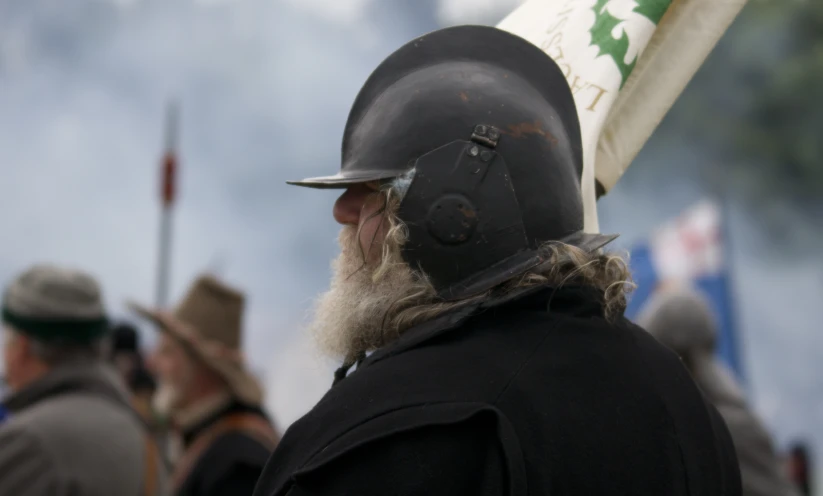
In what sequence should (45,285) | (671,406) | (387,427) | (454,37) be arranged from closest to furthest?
(387,427) < (671,406) < (454,37) < (45,285)

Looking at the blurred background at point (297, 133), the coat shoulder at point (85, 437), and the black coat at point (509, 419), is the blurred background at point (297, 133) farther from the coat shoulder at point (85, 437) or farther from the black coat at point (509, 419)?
the black coat at point (509, 419)

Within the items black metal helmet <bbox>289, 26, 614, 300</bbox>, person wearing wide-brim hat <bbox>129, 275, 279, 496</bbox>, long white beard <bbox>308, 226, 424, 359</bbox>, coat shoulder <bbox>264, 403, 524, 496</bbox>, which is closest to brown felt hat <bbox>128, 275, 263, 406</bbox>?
person wearing wide-brim hat <bbox>129, 275, 279, 496</bbox>

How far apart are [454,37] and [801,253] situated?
16.5 meters

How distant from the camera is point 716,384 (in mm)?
3992

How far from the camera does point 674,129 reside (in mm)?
16688

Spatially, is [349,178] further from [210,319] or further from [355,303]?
[210,319]

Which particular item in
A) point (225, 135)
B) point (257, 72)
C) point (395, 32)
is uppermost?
point (395, 32)

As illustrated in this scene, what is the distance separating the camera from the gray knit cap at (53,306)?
3.53m

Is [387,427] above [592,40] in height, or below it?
below

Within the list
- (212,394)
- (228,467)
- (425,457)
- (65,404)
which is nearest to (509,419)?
(425,457)

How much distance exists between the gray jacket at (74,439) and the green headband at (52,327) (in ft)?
0.37

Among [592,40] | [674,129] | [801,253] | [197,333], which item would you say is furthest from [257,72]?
[592,40]

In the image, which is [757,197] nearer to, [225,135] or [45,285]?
[225,135]

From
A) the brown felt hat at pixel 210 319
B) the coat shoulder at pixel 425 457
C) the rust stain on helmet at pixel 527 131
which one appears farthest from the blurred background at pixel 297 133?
the coat shoulder at pixel 425 457
